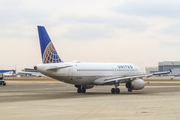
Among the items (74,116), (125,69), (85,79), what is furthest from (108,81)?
(74,116)

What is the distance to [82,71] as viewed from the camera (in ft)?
116

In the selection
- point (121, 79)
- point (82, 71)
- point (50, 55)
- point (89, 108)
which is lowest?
point (89, 108)

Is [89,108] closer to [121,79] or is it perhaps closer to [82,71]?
[121,79]

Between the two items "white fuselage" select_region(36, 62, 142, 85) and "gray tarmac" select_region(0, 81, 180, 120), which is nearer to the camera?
"gray tarmac" select_region(0, 81, 180, 120)

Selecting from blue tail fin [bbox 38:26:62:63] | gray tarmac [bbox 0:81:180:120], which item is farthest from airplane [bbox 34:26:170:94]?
gray tarmac [bbox 0:81:180:120]

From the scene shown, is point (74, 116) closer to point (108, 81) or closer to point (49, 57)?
point (49, 57)

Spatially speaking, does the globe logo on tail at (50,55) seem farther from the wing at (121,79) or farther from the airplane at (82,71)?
the wing at (121,79)

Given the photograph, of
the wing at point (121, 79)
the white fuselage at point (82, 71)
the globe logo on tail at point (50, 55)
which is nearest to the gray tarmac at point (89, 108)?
the white fuselage at point (82, 71)

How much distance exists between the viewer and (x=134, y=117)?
1546 centimetres

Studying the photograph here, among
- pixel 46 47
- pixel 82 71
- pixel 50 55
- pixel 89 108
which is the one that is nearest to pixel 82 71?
pixel 82 71

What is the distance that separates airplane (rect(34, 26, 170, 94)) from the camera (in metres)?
32.3

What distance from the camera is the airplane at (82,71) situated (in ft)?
106

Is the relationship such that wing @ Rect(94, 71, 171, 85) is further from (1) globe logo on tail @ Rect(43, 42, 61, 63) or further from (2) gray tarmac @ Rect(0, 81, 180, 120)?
(2) gray tarmac @ Rect(0, 81, 180, 120)

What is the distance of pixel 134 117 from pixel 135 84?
793 inches
